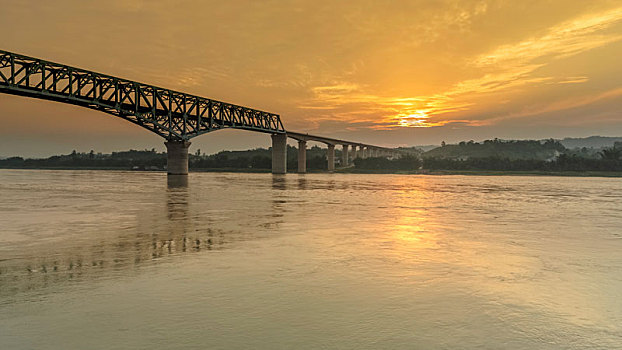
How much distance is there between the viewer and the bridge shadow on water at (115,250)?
9.76 m

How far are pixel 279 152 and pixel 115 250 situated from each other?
417 ft

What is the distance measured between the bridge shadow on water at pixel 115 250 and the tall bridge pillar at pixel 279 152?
378 ft

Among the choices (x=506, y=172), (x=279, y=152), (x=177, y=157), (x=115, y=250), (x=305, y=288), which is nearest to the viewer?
(x=305, y=288)

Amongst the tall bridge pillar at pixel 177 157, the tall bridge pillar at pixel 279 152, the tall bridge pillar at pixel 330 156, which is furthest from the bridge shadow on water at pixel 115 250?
the tall bridge pillar at pixel 330 156

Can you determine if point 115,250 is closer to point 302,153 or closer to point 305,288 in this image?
point 305,288

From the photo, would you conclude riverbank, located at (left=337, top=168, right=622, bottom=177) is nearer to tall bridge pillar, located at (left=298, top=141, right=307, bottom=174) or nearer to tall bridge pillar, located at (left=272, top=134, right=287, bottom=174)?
tall bridge pillar, located at (left=298, top=141, right=307, bottom=174)

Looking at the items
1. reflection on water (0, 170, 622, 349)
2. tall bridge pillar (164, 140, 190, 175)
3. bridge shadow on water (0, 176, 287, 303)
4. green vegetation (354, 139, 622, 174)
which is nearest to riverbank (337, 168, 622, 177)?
green vegetation (354, 139, 622, 174)

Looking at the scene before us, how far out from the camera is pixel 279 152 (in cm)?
13988

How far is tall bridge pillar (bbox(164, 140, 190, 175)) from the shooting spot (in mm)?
95219

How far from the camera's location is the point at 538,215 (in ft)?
85.9

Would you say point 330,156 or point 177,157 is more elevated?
point 330,156

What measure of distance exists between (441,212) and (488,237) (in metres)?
10.6

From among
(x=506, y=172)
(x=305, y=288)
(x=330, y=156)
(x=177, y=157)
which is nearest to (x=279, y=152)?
(x=330, y=156)

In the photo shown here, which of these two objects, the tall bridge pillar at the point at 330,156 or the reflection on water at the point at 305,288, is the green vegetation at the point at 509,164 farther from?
the reflection on water at the point at 305,288
